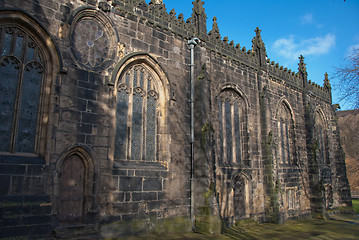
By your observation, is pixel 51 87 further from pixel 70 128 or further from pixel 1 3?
pixel 1 3

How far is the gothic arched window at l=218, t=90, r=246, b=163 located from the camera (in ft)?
47.0

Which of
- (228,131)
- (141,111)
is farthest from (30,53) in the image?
(228,131)

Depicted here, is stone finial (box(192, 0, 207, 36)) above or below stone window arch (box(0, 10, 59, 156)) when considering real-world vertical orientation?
above

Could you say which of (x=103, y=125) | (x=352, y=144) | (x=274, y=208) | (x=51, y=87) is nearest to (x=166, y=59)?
(x=103, y=125)

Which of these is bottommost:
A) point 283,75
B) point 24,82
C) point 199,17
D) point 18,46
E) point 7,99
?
point 7,99

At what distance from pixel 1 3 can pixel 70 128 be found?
12.8ft

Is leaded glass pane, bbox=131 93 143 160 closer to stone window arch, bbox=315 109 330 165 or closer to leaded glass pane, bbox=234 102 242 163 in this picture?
leaded glass pane, bbox=234 102 242 163

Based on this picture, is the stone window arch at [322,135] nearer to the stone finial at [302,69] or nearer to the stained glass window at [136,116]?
the stone finial at [302,69]

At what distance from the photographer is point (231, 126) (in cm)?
1493

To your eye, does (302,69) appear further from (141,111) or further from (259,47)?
(141,111)

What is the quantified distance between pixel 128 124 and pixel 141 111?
0.80 metres

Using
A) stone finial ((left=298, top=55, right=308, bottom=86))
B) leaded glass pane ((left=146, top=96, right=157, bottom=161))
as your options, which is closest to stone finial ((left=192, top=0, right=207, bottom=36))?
leaded glass pane ((left=146, top=96, right=157, bottom=161))

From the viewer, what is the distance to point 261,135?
16.0 m

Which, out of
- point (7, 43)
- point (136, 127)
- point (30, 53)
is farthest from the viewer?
point (136, 127)
